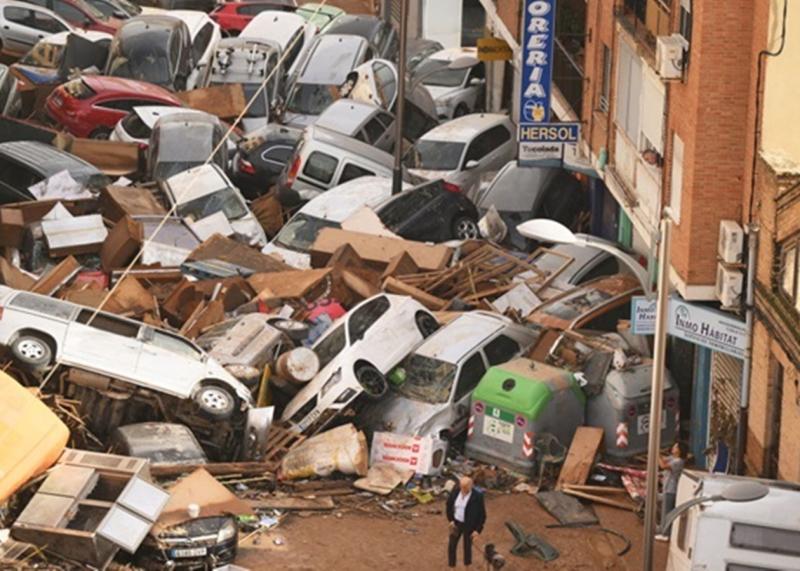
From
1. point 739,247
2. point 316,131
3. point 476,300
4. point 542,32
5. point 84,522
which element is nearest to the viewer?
point 84,522

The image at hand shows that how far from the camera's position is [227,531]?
2338 cm

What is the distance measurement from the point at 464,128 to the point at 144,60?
8864 mm

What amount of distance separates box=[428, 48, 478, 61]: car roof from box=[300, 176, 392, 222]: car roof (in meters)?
11.3

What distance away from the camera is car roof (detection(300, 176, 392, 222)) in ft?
117

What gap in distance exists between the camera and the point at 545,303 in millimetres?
30828

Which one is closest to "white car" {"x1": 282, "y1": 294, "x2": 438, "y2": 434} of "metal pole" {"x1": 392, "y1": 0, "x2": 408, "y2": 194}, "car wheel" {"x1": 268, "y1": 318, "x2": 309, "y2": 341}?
"car wheel" {"x1": 268, "y1": 318, "x2": 309, "y2": 341}

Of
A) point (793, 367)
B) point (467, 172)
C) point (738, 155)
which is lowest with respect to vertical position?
point (467, 172)

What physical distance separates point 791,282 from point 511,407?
4.29 meters

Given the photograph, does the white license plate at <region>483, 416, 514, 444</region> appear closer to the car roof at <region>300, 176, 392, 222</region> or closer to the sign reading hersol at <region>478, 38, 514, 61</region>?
the car roof at <region>300, 176, 392, 222</region>

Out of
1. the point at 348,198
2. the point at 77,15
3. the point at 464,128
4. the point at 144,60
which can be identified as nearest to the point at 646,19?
the point at 348,198

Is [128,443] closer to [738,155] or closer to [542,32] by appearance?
[738,155]

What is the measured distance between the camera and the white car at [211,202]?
35.4 metres

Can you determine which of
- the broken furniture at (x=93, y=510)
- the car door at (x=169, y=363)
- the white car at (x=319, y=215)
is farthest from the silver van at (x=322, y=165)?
the broken furniture at (x=93, y=510)

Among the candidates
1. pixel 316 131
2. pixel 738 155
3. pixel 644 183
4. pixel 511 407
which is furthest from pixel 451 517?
pixel 316 131
